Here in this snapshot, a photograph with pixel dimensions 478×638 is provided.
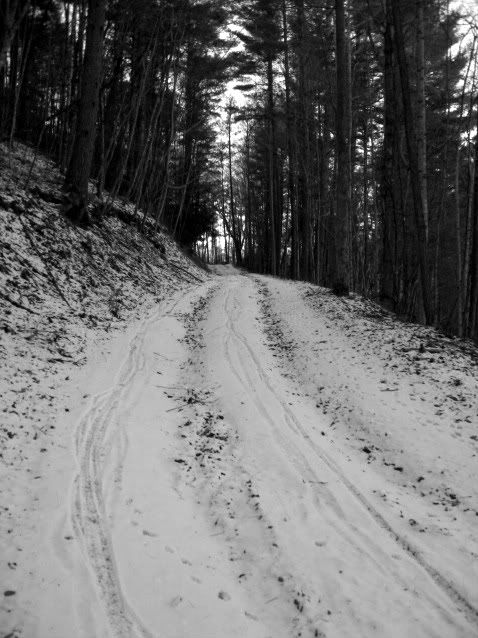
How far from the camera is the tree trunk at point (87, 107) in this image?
39.8ft

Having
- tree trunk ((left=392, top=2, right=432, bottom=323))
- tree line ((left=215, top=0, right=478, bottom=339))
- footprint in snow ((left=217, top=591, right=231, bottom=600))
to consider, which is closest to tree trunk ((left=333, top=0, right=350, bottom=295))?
tree line ((left=215, top=0, right=478, bottom=339))

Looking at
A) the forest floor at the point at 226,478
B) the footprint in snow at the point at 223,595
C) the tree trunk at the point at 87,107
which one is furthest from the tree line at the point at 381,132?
the footprint in snow at the point at 223,595

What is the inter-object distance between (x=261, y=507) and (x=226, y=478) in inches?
22.8

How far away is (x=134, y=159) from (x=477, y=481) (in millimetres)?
21192

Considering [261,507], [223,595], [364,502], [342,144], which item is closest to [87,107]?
[342,144]

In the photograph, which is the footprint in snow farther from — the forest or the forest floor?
the forest

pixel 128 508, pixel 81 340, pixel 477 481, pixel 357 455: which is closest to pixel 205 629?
pixel 128 508

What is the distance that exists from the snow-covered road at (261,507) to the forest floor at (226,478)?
16 millimetres

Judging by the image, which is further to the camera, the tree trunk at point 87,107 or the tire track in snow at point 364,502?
the tree trunk at point 87,107

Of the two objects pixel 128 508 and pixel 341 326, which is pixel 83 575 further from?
pixel 341 326

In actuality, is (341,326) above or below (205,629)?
above

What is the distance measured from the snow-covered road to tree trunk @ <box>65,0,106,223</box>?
7143 millimetres

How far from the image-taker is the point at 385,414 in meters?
5.77

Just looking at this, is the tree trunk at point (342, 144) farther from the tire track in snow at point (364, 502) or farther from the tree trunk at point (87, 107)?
the tree trunk at point (87, 107)
